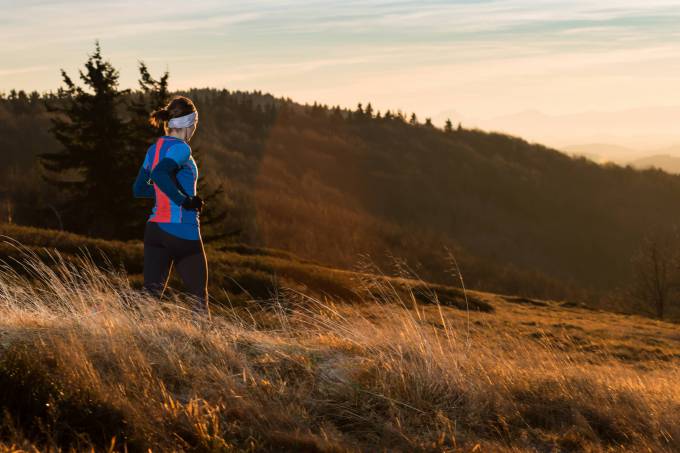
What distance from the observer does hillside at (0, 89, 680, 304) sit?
5188 cm

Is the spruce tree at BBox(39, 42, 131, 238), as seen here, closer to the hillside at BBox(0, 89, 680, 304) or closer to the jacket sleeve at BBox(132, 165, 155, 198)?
the hillside at BBox(0, 89, 680, 304)

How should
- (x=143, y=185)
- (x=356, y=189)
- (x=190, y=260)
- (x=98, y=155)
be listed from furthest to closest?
(x=356, y=189)
(x=98, y=155)
(x=143, y=185)
(x=190, y=260)

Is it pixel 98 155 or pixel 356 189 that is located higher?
pixel 98 155

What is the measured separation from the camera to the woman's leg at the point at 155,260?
6.28m

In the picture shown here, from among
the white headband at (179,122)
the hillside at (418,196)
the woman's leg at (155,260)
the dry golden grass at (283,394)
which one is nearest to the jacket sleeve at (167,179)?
the white headband at (179,122)

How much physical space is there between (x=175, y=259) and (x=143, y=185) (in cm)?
75

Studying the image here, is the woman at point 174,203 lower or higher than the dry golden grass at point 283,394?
higher

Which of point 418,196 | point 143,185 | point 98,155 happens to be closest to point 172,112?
point 143,185

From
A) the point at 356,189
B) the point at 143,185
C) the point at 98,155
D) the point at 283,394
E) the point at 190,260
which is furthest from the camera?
the point at 356,189

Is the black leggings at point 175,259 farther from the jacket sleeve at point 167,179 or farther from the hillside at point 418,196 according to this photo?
the hillside at point 418,196

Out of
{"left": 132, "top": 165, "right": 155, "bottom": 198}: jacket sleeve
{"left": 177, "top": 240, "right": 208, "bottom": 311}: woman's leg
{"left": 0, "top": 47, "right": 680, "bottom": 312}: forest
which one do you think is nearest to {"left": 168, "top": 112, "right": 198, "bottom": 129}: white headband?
{"left": 132, "top": 165, "right": 155, "bottom": 198}: jacket sleeve

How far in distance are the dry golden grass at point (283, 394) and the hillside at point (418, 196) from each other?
30.4 m

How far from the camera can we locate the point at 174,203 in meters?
6.13

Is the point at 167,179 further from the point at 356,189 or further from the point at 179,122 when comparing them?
the point at 356,189
